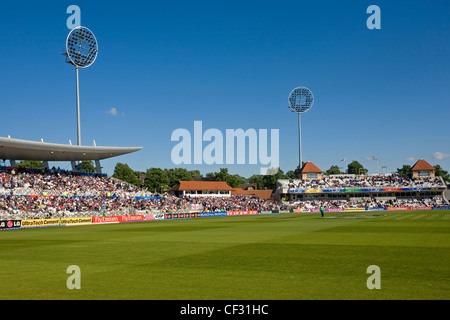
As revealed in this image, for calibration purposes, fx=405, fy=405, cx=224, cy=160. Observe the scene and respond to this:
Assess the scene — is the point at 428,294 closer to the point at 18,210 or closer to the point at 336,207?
the point at 18,210

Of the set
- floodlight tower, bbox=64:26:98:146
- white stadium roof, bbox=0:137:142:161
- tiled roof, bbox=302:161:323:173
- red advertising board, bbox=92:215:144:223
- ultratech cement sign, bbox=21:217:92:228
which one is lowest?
red advertising board, bbox=92:215:144:223

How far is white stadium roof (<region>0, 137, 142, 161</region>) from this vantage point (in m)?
50.0

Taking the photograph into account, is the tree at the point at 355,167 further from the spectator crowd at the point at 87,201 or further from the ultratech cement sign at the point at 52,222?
the ultratech cement sign at the point at 52,222

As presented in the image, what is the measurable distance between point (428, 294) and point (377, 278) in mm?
1589

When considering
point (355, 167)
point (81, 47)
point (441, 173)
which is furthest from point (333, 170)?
point (81, 47)

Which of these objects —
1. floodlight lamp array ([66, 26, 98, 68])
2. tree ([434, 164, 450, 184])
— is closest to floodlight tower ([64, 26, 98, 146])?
floodlight lamp array ([66, 26, 98, 68])

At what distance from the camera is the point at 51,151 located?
56.1m

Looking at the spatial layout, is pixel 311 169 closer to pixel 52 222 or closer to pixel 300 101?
pixel 300 101

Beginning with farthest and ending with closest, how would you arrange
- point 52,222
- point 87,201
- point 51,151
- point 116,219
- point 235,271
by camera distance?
point 51,151, point 87,201, point 116,219, point 52,222, point 235,271

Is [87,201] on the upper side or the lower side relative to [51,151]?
lower

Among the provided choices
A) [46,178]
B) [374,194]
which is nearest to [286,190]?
[374,194]

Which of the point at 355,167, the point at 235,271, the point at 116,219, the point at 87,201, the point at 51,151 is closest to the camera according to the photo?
the point at 235,271

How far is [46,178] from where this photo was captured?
5550 cm

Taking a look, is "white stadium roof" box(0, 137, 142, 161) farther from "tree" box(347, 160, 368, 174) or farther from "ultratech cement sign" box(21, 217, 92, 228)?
"tree" box(347, 160, 368, 174)
